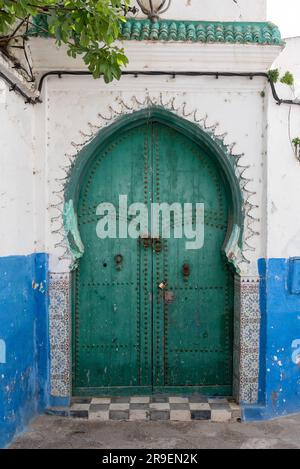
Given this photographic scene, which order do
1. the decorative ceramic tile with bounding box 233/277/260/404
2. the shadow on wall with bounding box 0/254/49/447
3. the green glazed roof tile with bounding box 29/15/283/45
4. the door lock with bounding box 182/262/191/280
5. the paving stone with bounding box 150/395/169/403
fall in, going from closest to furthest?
the shadow on wall with bounding box 0/254/49/447
the green glazed roof tile with bounding box 29/15/283/45
the decorative ceramic tile with bounding box 233/277/260/404
the paving stone with bounding box 150/395/169/403
the door lock with bounding box 182/262/191/280

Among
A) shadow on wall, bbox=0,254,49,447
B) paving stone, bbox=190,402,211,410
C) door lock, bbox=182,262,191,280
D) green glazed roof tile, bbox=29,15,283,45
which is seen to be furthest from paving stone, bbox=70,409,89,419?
green glazed roof tile, bbox=29,15,283,45

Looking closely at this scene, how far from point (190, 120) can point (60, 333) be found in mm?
2233

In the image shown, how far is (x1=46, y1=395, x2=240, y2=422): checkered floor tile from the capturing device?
15.8 feet

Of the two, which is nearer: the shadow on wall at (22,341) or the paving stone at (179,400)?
the shadow on wall at (22,341)

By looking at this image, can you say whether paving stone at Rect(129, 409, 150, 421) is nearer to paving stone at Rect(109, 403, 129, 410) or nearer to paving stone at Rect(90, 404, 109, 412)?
paving stone at Rect(109, 403, 129, 410)

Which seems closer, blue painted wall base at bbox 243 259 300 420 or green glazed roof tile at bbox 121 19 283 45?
green glazed roof tile at bbox 121 19 283 45

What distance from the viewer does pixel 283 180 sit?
4902mm

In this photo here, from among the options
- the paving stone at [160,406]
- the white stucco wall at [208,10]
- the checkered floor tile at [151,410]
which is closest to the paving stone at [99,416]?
the checkered floor tile at [151,410]

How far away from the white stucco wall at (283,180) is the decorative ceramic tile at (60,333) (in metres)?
1.87

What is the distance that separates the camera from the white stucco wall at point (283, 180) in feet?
16.0

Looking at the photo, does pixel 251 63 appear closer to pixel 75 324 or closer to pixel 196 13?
pixel 196 13

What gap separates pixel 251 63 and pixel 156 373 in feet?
9.75

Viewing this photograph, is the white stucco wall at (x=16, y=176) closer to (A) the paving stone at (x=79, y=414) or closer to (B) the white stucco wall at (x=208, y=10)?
(A) the paving stone at (x=79, y=414)

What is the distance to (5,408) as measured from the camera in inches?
160
